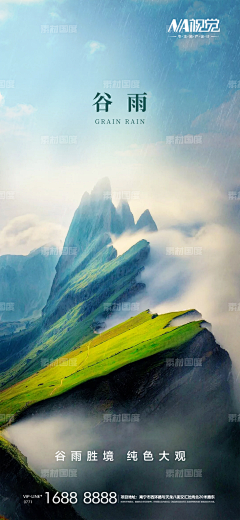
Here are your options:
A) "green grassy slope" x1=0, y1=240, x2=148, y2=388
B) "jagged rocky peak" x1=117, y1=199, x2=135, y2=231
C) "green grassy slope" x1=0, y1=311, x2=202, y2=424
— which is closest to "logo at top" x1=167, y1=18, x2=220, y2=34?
"jagged rocky peak" x1=117, y1=199, x2=135, y2=231

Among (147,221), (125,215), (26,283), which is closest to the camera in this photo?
(147,221)

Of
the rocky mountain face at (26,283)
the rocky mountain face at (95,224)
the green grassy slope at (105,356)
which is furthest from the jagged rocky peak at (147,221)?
the rocky mountain face at (26,283)

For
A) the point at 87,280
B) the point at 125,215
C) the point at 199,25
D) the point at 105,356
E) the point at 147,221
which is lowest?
the point at 105,356

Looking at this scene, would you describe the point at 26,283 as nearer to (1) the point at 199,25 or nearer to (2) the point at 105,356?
(2) the point at 105,356

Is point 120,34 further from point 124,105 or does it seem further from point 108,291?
point 108,291

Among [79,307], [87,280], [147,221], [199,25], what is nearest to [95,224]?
[87,280]

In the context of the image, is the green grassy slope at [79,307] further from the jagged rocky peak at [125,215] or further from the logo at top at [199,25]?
the logo at top at [199,25]

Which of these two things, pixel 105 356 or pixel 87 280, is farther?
pixel 87 280
